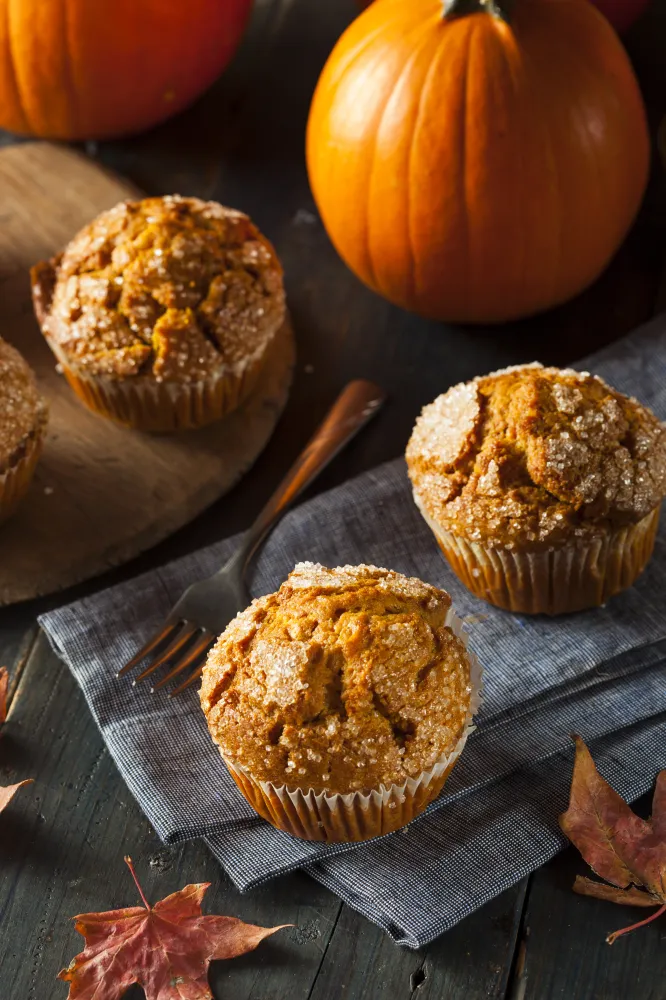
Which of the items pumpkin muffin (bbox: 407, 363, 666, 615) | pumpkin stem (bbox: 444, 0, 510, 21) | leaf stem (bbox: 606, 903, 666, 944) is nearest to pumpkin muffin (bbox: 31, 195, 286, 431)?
pumpkin muffin (bbox: 407, 363, 666, 615)

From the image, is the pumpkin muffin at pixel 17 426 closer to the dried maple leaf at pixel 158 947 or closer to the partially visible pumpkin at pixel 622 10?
the dried maple leaf at pixel 158 947

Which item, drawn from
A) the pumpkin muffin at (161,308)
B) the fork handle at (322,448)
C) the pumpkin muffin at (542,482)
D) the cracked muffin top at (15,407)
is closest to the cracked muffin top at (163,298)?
the pumpkin muffin at (161,308)

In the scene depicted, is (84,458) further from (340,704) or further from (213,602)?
(340,704)

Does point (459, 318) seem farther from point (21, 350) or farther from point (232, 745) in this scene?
point (232, 745)

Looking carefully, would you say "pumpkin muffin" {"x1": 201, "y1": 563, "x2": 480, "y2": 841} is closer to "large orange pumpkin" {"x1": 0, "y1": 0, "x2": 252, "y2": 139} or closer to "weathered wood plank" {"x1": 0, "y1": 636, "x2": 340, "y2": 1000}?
"weathered wood plank" {"x1": 0, "y1": 636, "x2": 340, "y2": 1000}

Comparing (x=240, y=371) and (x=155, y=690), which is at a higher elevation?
(x=240, y=371)

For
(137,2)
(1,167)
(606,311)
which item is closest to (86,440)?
(1,167)

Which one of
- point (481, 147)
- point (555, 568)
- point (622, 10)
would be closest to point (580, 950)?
point (555, 568)
